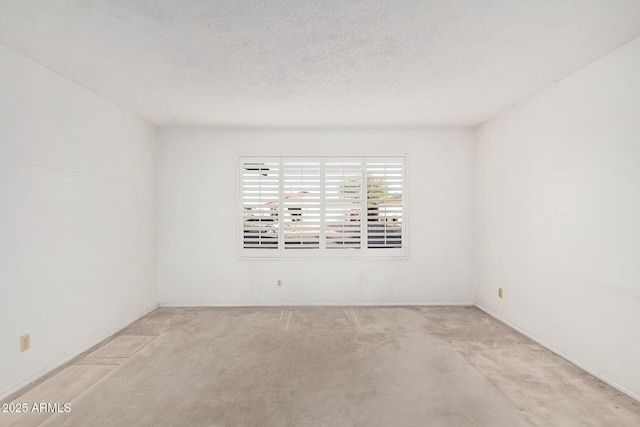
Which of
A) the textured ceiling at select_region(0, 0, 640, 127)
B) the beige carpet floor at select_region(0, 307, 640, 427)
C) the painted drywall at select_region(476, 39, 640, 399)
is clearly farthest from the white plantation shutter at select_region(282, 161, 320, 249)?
the painted drywall at select_region(476, 39, 640, 399)

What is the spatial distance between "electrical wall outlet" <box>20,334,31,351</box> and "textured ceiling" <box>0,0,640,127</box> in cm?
215

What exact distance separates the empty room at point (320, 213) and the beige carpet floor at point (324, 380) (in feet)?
0.07

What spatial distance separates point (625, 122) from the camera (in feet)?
7.32

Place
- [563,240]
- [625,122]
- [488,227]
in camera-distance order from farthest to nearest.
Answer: [488,227] → [563,240] → [625,122]

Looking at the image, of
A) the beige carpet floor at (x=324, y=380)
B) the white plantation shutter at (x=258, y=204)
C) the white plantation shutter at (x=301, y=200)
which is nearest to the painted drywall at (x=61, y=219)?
the beige carpet floor at (x=324, y=380)

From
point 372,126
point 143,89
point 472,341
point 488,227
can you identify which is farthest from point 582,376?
point 143,89

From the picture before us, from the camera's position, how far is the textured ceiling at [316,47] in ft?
5.90

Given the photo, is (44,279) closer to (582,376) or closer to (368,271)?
(368,271)

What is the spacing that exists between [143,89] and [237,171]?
1.57m

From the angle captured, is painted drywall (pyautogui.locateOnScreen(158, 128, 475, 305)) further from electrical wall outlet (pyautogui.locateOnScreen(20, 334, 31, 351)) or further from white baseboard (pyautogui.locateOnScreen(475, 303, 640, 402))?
electrical wall outlet (pyautogui.locateOnScreen(20, 334, 31, 351))

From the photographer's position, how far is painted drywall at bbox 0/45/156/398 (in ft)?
7.36

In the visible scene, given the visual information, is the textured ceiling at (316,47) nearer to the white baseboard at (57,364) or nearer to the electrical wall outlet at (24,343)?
the electrical wall outlet at (24,343)

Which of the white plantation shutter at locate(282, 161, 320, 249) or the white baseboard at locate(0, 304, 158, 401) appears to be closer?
the white baseboard at locate(0, 304, 158, 401)

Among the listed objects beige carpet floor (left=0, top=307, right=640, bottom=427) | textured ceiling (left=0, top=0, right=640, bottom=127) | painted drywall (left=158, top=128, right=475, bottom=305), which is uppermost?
textured ceiling (left=0, top=0, right=640, bottom=127)
